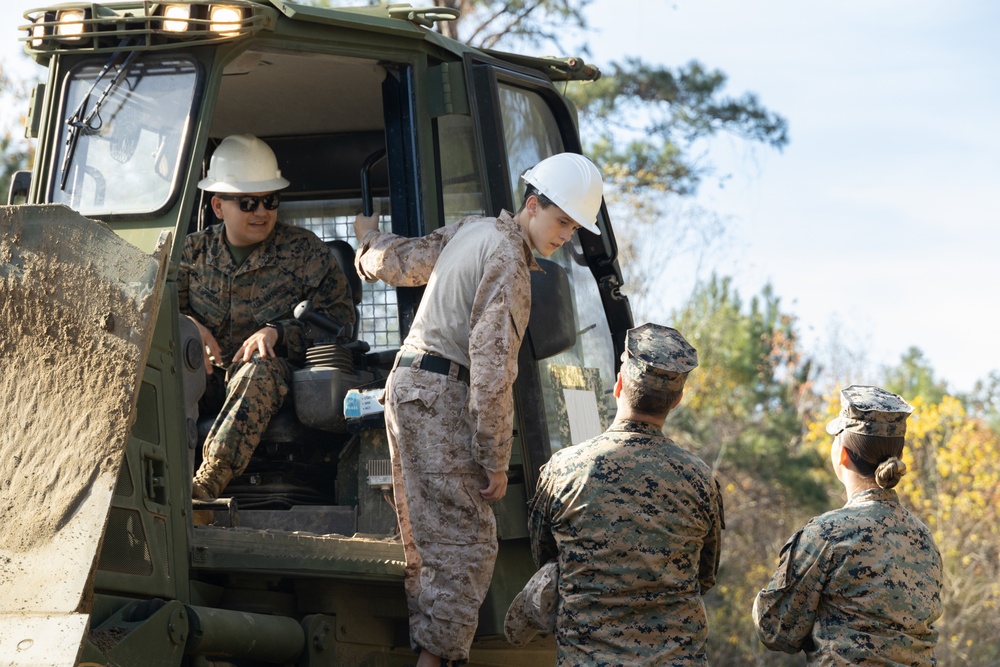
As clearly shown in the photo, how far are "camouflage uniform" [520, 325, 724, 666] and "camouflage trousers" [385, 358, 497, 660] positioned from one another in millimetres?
636

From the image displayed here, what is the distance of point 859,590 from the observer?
3801 millimetres

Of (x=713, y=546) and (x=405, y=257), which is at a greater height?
(x=405, y=257)

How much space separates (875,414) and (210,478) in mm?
2319

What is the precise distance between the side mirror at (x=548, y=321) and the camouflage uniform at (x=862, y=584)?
133 cm

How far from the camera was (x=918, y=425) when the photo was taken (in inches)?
748

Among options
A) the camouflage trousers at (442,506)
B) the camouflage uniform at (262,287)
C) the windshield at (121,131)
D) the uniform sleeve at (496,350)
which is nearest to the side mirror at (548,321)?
the uniform sleeve at (496,350)

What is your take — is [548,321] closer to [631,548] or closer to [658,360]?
[658,360]

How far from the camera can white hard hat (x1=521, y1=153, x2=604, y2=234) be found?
14.8 feet

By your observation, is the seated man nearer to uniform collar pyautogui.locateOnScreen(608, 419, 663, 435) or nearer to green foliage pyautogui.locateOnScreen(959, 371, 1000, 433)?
uniform collar pyautogui.locateOnScreen(608, 419, 663, 435)

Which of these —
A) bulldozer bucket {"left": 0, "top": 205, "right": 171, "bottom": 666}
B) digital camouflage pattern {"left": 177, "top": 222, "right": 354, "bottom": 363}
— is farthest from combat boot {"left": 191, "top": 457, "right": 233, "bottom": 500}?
bulldozer bucket {"left": 0, "top": 205, "right": 171, "bottom": 666}

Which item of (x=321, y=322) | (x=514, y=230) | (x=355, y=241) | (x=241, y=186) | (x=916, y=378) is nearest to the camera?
(x=514, y=230)

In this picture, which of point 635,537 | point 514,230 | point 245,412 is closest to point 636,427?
point 635,537

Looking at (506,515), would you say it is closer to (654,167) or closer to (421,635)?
(421,635)

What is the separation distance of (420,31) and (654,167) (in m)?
16.3
